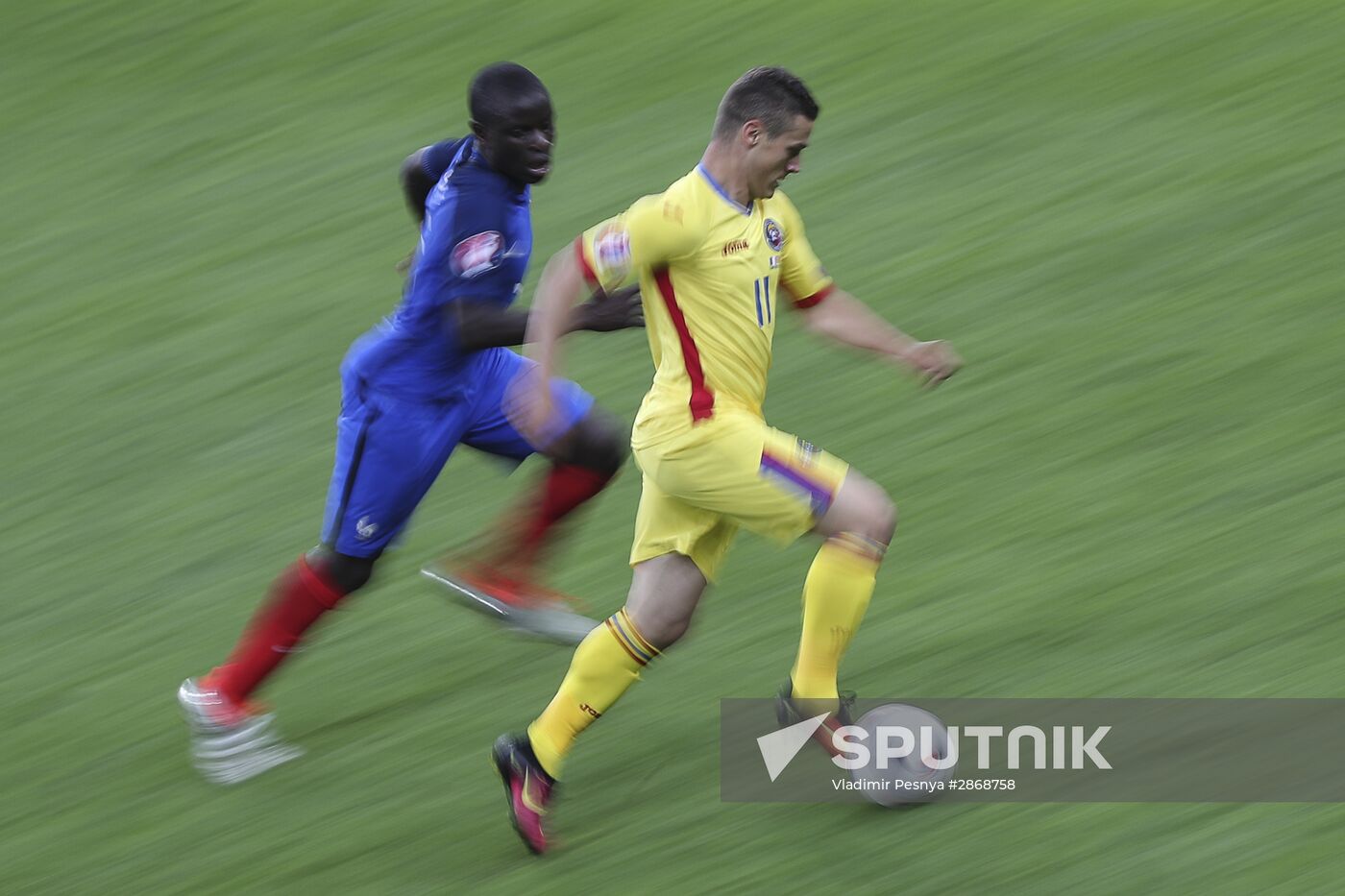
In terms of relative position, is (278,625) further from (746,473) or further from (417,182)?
(746,473)

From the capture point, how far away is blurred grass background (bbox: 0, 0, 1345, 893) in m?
5.75

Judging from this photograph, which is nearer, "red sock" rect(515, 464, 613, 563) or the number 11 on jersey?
the number 11 on jersey

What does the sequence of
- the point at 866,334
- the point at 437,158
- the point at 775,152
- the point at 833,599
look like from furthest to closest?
the point at 437,158 → the point at 866,334 → the point at 833,599 → the point at 775,152

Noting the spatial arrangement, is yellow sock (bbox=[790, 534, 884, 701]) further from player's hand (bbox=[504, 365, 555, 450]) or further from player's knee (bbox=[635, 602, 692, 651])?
player's hand (bbox=[504, 365, 555, 450])

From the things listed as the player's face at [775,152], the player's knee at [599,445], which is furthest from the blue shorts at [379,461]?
the player's face at [775,152]

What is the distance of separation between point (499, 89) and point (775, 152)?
1060 millimetres

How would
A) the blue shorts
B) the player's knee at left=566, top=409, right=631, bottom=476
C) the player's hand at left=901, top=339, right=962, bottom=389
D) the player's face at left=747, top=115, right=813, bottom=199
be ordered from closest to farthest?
1. the player's face at left=747, top=115, right=813, bottom=199
2. the player's hand at left=901, top=339, right=962, bottom=389
3. the blue shorts
4. the player's knee at left=566, top=409, right=631, bottom=476

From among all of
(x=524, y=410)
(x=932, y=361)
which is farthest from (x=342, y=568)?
(x=932, y=361)

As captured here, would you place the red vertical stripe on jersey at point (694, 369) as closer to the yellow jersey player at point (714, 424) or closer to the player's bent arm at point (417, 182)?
the yellow jersey player at point (714, 424)

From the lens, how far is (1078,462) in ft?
24.5

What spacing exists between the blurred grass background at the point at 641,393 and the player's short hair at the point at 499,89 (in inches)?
74.9

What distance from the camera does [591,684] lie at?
542cm

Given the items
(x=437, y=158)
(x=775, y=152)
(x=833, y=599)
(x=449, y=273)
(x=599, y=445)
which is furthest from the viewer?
(x=599, y=445)

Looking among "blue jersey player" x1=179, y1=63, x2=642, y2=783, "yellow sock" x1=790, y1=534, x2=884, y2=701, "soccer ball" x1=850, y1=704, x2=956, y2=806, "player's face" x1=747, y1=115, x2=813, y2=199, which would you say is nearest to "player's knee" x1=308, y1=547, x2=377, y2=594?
"blue jersey player" x1=179, y1=63, x2=642, y2=783
